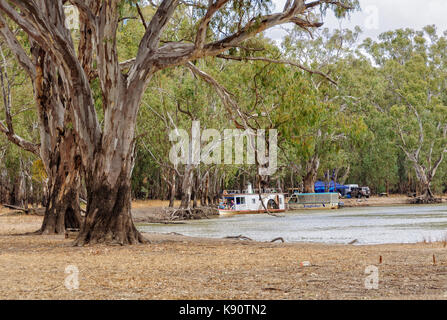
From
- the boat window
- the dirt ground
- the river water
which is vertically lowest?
the river water

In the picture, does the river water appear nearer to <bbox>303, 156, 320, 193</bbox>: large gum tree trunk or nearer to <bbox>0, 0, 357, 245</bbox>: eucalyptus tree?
<bbox>0, 0, 357, 245</bbox>: eucalyptus tree

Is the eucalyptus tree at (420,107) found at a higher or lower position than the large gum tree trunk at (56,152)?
higher

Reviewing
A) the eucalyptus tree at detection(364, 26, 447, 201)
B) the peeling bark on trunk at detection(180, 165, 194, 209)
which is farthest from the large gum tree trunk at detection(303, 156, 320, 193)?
the peeling bark on trunk at detection(180, 165, 194, 209)

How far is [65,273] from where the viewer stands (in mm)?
8648

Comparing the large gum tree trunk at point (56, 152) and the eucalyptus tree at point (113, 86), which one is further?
the large gum tree trunk at point (56, 152)

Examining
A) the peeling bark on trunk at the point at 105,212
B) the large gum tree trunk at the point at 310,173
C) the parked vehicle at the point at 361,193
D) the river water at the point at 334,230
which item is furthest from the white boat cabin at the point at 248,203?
the peeling bark on trunk at the point at 105,212

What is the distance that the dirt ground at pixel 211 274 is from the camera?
263 inches

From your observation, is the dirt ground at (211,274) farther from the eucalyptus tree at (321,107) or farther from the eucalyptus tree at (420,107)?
the eucalyptus tree at (420,107)

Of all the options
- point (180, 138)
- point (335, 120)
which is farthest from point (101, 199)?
point (180, 138)

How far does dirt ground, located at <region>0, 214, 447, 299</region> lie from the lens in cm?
669

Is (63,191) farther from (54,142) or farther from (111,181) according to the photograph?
(111,181)

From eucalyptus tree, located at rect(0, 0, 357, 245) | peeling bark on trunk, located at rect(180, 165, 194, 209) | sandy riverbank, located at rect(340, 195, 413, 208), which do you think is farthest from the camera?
sandy riverbank, located at rect(340, 195, 413, 208)

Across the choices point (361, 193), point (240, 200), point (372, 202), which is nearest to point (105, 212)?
point (240, 200)

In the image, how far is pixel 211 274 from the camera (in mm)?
8539
